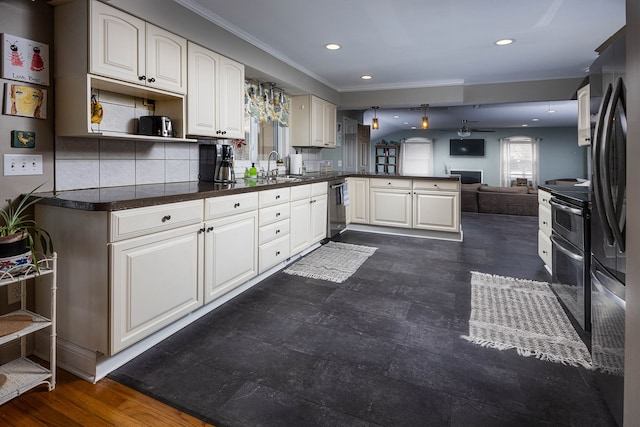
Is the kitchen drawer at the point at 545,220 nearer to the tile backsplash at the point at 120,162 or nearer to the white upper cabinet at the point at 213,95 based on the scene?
the white upper cabinet at the point at 213,95

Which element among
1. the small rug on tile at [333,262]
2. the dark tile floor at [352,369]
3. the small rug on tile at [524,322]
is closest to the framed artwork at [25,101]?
the dark tile floor at [352,369]

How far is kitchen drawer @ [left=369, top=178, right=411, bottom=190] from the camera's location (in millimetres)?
5123

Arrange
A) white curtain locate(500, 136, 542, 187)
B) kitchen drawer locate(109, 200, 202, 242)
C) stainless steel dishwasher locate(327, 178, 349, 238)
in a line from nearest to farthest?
kitchen drawer locate(109, 200, 202, 242)
stainless steel dishwasher locate(327, 178, 349, 238)
white curtain locate(500, 136, 542, 187)

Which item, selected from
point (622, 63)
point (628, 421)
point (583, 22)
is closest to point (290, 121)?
point (583, 22)

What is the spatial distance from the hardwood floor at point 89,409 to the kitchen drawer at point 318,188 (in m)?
2.76

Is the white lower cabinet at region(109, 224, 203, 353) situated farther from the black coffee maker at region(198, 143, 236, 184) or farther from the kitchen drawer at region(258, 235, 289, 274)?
the black coffee maker at region(198, 143, 236, 184)

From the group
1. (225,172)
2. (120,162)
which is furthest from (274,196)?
(120,162)

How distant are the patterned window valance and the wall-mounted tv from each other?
29.0 ft

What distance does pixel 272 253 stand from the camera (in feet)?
10.7

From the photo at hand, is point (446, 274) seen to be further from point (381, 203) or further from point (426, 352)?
point (381, 203)

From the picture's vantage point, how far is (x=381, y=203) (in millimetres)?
5316

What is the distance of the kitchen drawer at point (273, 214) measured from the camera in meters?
3.06

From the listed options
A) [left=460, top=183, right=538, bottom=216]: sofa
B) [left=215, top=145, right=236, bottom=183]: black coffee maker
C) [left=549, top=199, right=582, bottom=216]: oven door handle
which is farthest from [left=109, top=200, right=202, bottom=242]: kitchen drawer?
[left=460, top=183, right=538, bottom=216]: sofa

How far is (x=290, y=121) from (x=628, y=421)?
181 inches
